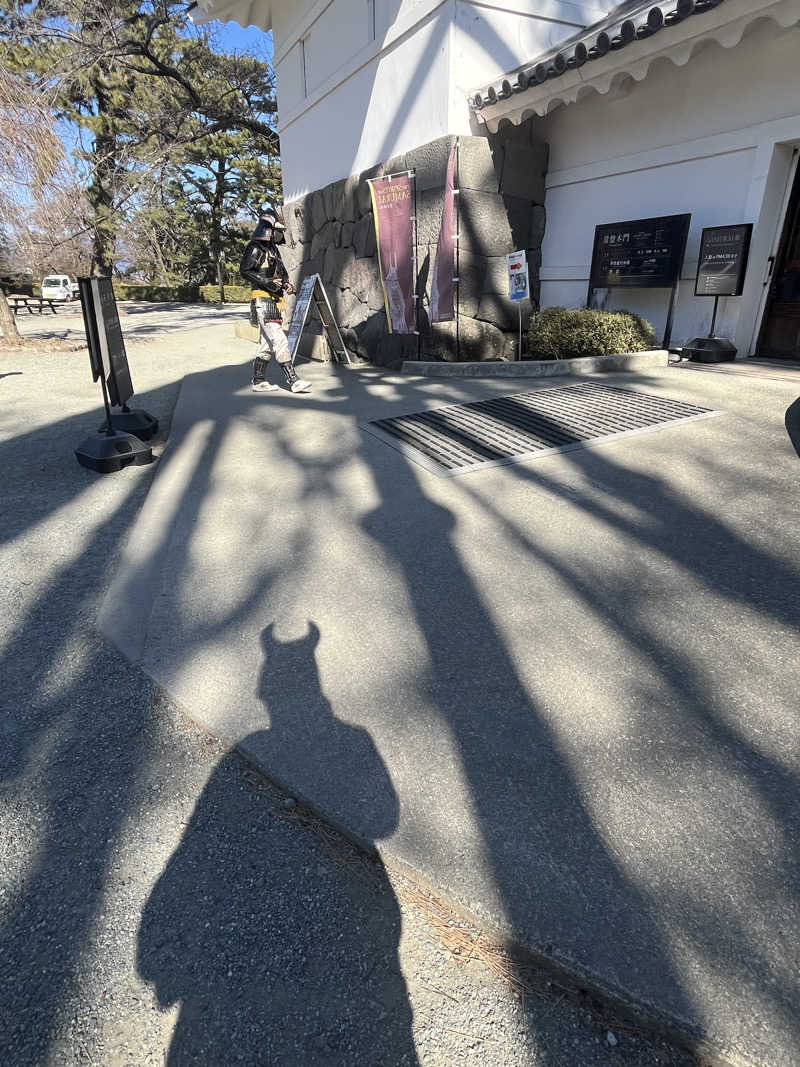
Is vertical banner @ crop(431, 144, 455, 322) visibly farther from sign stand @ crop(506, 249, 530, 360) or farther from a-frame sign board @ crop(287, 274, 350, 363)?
a-frame sign board @ crop(287, 274, 350, 363)

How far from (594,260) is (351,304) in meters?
4.27

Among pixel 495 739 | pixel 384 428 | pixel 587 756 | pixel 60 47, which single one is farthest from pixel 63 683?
pixel 60 47

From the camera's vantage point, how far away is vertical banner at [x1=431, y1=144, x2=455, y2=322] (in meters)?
7.68

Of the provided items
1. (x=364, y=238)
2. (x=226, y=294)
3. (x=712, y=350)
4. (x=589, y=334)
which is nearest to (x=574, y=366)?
(x=589, y=334)

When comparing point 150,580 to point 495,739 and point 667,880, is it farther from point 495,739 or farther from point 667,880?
point 667,880

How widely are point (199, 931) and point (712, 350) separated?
25.4ft

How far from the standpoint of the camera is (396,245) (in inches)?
336

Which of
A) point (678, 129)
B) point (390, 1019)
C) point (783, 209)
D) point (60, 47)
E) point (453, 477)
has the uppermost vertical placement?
point (60, 47)

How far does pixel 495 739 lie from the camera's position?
1953 mm

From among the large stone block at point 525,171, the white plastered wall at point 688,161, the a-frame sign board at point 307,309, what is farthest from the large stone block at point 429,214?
the white plastered wall at point 688,161

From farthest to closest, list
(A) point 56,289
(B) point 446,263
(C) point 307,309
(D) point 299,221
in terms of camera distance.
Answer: (A) point 56,289 → (D) point 299,221 → (C) point 307,309 → (B) point 446,263

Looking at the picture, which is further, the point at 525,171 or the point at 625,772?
the point at 525,171

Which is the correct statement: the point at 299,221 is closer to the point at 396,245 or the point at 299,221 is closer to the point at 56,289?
the point at 396,245

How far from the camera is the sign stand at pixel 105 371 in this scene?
4484 mm
